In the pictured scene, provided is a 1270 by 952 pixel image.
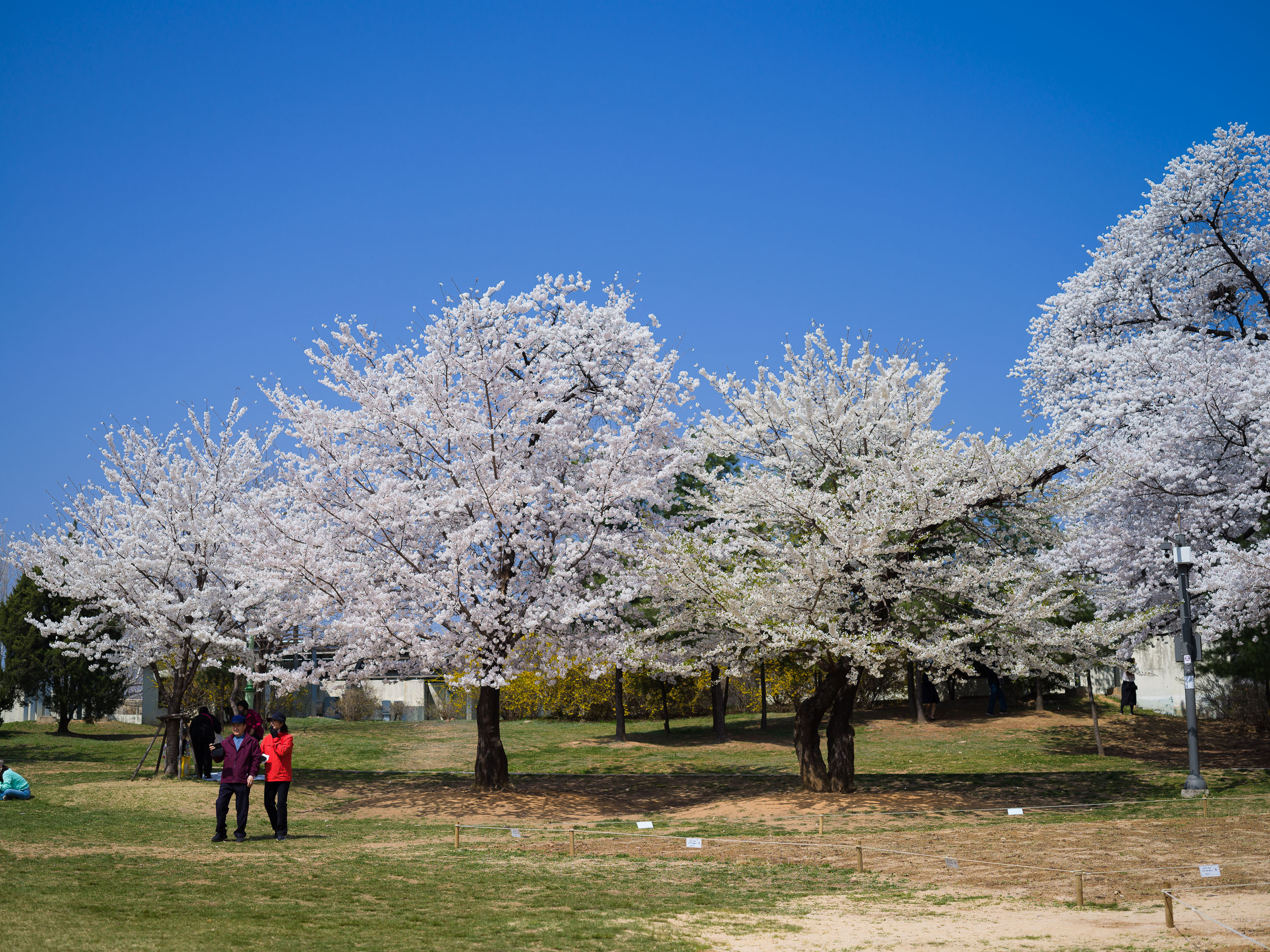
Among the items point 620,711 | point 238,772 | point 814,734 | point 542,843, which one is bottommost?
point 542,843

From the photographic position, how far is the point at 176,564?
932 inches

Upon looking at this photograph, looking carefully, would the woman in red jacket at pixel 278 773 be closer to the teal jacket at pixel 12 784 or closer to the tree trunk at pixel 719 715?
the teal jacket at pixel 12 784

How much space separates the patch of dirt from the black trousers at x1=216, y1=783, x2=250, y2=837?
6801 millimetres

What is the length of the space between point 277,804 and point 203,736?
686cm

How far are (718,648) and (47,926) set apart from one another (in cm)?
1178

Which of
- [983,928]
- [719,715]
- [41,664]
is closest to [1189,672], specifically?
[983,928]

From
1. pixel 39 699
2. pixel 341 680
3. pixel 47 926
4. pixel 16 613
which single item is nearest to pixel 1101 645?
pixel 341 680

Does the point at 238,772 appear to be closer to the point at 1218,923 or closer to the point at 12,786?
the point at 12,786

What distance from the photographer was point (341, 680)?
17906 millimetres

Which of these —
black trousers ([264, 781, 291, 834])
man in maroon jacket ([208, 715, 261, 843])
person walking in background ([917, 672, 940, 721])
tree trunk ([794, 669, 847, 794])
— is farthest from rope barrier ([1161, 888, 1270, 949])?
person walking in background ([917, 672, 940, 721])

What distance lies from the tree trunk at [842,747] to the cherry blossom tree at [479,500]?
4.24 m

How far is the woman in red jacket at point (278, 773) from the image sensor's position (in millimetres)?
13172

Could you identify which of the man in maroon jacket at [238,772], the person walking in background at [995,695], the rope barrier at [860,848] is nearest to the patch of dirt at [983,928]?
the rope barrier at [860,848]

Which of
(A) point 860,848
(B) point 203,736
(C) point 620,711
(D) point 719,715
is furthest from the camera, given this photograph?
(C) point 620,711
